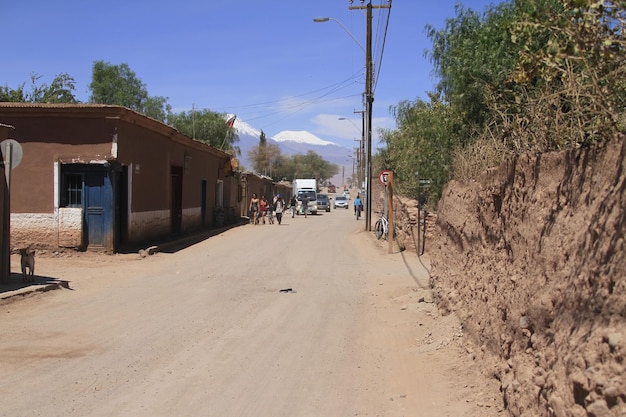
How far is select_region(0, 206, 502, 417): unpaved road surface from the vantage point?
5.70 metres

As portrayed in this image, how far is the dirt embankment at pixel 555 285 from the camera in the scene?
362 cm

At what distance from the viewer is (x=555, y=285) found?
15.1 ft

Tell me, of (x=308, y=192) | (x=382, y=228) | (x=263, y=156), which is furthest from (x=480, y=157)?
(x=263, y=156)

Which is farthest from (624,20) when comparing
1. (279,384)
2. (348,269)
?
(348,269)

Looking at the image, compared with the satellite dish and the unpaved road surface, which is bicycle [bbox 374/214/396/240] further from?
the satellite dish

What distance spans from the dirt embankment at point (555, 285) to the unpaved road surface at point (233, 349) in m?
0.64

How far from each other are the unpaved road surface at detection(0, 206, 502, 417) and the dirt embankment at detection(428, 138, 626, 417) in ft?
2.11

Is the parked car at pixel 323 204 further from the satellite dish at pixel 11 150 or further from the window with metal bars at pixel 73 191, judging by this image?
the satellite dish at pixel 11 150

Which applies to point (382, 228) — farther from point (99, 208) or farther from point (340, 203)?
point (340, 203)

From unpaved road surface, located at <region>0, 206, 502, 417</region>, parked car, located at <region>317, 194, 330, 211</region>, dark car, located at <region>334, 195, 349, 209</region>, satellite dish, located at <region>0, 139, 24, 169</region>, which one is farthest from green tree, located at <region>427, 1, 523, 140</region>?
dark car, located at <region>334, 195, 349, 209</region>

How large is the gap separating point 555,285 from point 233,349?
4.44 metres

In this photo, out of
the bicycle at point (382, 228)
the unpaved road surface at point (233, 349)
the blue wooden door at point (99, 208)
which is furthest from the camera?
the bicycle at point (382, 228)

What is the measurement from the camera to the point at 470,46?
1337 centimetres

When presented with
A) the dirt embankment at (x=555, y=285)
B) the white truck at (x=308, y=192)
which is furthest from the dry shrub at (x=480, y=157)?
the white truck at (x=308, y=192)
